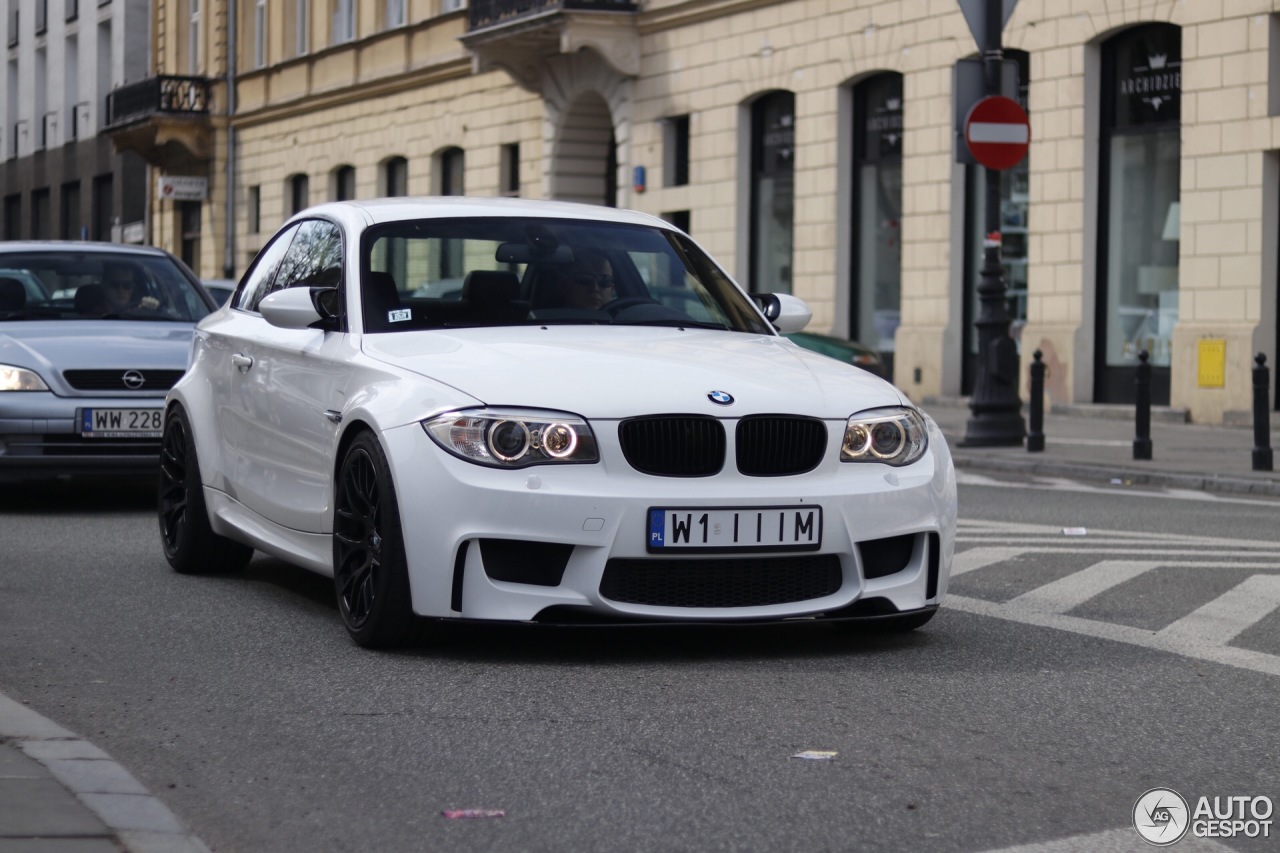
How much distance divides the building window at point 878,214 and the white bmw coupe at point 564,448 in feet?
62.1

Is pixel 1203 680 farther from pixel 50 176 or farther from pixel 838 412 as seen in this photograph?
pixel 50 176

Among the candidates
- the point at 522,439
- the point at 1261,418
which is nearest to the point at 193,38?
the point at 1261,418

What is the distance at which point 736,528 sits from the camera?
6.20 m

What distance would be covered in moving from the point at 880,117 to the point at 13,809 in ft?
75.4

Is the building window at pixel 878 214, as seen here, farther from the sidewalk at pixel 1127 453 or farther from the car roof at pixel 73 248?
the car roof at pixel 73 248

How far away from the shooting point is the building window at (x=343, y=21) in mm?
40156

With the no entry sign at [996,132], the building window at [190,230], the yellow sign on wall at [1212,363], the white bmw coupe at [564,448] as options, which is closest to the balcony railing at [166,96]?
the building window at [190,230]

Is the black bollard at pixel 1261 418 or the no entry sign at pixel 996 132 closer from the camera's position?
the black bollard at pixel 1261 418

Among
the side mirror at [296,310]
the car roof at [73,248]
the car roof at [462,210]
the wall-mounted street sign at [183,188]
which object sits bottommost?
the side mirror at [296,310]

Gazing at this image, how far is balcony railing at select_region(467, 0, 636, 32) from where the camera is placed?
98.9 feet

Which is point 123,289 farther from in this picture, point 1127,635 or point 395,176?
point 395,176

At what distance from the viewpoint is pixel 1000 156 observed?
59.3 ft

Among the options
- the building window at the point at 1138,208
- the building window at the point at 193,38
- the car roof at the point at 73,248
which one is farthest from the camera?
the building window at the point at 193,38

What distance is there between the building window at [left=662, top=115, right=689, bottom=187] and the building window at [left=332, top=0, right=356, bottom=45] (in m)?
11.3
